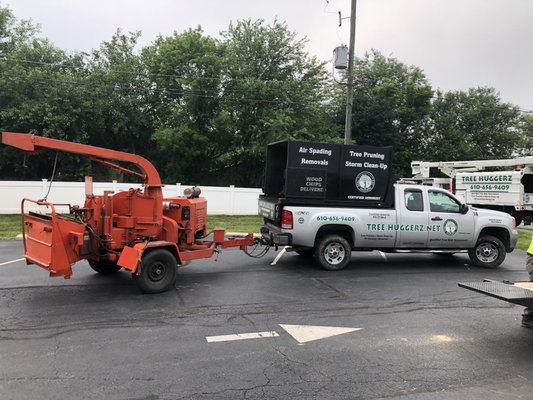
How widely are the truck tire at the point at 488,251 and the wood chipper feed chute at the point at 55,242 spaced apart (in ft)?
27.2

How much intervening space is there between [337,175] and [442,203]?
8.35 feet

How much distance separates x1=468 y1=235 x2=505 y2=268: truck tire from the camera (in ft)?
33.4

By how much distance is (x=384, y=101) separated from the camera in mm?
35250

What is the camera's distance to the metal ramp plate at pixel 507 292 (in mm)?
4844

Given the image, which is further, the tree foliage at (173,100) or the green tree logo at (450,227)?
the tree foliage at (173,100)

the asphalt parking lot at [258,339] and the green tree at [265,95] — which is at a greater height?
the green tree at [265,95]

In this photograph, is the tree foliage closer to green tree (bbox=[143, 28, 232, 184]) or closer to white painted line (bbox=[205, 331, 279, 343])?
green tree (bbox=[143, 28, 232, 184])

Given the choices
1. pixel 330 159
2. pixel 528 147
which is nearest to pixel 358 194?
pixel 330 159

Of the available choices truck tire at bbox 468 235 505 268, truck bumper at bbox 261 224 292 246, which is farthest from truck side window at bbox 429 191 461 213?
truck bumper at bbox 261 224 292 246

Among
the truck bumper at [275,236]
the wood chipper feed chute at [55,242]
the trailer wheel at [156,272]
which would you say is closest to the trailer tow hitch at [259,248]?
the truck bumper at [275,236]

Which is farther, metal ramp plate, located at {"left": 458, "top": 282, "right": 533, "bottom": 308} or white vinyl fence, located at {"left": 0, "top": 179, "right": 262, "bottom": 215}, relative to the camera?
white vinyl fence, located at {"left": 0, "top": 179, "right": 262, "bottom": 215}

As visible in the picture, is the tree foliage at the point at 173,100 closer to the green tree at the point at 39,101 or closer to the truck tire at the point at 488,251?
the green tree at the point at 39,101

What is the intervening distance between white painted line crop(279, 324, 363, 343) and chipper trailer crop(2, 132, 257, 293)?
2546mm

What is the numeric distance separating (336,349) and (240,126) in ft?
76.3
